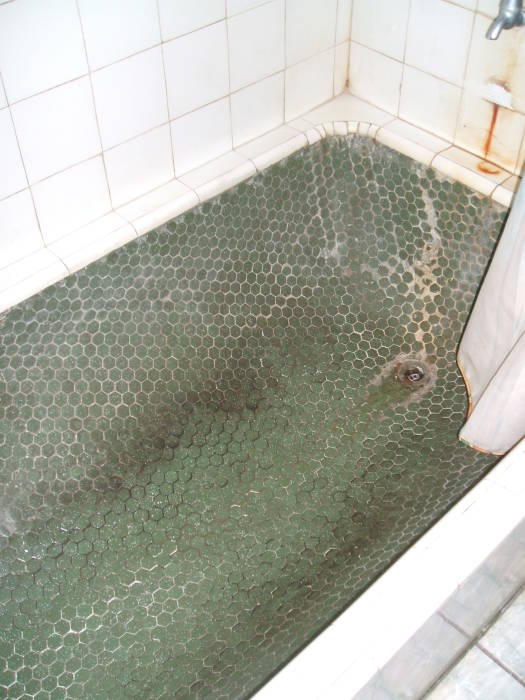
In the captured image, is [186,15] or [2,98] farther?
[186,15]

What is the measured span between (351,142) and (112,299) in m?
0.74

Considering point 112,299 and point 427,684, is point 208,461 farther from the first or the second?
point 427,684

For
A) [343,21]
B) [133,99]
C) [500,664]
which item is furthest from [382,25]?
[500,664]

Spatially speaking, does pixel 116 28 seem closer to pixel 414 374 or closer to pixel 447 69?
pixel 447 69

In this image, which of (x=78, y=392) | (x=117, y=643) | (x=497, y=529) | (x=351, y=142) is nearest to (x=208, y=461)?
(x=78, y=392)

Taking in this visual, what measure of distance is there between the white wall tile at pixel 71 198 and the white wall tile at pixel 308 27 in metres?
0.58

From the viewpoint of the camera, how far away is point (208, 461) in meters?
1.76

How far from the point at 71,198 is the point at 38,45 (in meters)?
0.34

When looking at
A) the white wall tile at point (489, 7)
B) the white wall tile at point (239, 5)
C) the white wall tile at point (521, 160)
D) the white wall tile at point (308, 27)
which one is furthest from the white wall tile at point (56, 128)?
the white wall tile at point (521, 160)

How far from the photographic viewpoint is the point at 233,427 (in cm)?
181

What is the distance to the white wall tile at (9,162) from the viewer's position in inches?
54.5

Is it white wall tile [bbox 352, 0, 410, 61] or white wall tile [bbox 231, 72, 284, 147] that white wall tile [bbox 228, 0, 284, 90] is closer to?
white wall tile [bbox 231, 72, 284, 147]

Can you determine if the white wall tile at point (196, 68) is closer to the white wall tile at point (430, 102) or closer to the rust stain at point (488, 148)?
the white wall tile at point (430, 102)

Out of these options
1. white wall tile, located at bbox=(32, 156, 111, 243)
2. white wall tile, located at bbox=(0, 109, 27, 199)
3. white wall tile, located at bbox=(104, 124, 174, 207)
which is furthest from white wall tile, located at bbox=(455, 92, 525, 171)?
white wall tile, located at bbox=(0, 109, 27, 199)
